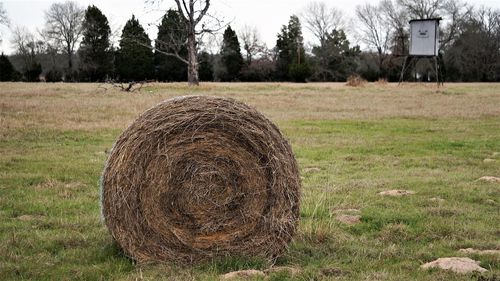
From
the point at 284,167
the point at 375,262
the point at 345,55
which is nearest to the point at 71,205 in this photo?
the point at 284,167

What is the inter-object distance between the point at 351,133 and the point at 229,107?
10931 mm

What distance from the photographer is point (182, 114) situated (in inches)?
233

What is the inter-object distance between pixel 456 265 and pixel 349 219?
204 centimetres

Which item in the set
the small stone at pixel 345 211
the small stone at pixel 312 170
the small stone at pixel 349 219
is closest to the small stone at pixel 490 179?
the small stone at pixel 312 170

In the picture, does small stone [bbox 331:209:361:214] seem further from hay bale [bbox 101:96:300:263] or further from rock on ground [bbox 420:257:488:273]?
rock on ground [bbox 420:257:488:273]

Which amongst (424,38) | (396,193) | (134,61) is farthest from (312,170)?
(134,61)

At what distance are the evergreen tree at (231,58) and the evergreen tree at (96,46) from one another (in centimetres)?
1250

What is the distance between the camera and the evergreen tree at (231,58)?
2517 inches

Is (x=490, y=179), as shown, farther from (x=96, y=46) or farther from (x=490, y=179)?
(x=96, y=46)

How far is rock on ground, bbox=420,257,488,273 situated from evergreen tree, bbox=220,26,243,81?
58816 millimetres

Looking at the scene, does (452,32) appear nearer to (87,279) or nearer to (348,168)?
(348,168)

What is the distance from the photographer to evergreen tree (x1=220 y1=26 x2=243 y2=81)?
63.9 meters

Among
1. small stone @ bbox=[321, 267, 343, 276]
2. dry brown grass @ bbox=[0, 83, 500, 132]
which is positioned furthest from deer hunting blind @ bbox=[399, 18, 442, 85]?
small stone @ bbox=[321, 267, 343, 276]

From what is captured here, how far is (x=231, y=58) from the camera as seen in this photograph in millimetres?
63938
